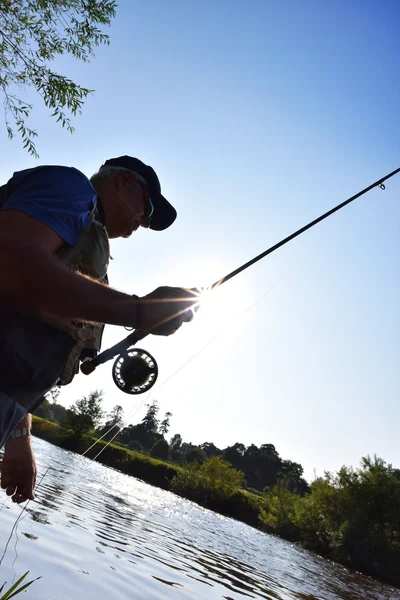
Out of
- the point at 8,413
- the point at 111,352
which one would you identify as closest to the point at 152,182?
the point at 111,352

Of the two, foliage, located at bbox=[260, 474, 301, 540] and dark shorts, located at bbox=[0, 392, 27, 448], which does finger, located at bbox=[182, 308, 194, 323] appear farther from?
foliage, located at bbox=[260, 474, 301, 540]

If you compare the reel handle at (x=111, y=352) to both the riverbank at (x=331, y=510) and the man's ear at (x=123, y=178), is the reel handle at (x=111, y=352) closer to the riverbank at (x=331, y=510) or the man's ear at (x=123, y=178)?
the man's ear at (x=123, y=178)

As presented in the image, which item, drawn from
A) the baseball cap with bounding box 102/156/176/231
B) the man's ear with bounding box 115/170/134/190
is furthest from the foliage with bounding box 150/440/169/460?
the man's ear with bounding box 115/170/134/190

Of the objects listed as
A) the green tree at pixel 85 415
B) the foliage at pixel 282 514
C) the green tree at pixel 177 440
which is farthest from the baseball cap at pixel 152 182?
the green tree at pixel 177 440

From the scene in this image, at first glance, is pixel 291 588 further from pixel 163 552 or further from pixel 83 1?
pixel 83 1

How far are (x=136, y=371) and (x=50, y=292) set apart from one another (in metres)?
1.44

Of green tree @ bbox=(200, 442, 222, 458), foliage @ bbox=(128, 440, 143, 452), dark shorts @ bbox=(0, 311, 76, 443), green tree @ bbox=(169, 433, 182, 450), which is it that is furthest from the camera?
green tree @ bbox=(200, 442, 222, 458)

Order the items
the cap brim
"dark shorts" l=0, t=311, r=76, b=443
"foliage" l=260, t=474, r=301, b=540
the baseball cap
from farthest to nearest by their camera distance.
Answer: "foliage" l=260, t=474, r=301, b=540, the cap brim, the baseball cap, "dark shorts" l=0, t=311, r=76, b=443

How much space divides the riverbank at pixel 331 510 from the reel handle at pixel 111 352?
2186cm

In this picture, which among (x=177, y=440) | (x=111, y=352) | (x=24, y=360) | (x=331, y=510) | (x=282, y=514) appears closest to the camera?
(x=24, y=360)

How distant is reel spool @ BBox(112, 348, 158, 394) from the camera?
8.77 feet

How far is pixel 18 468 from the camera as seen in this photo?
2.18 metres

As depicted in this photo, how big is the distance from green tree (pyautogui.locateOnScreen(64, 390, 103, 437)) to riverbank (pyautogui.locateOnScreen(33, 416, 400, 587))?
1405 centimetres

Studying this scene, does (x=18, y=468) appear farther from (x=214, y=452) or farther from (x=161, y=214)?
(x=214, y=452)
